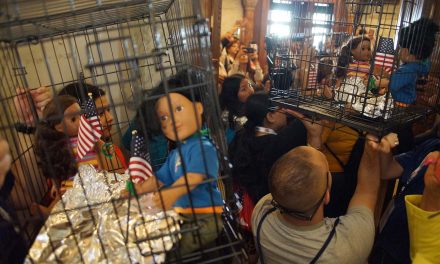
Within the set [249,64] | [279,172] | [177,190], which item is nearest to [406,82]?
[279,172]

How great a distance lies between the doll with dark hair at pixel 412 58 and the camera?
41.8 inches

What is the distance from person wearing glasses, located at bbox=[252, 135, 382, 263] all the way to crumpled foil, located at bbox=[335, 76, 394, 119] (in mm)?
92

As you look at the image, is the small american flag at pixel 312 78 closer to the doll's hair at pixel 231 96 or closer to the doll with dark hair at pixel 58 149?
the doll's hair at pixel 231 96

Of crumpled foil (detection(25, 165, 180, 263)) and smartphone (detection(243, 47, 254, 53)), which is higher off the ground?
smartphone (detection(243, 47, 254, 53))

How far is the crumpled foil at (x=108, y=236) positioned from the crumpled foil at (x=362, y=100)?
697mm

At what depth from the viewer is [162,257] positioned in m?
0.65

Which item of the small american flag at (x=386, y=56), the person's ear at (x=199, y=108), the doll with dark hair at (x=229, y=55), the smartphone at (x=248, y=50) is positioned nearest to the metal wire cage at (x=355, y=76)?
the small american flag at (x=386, y=56)

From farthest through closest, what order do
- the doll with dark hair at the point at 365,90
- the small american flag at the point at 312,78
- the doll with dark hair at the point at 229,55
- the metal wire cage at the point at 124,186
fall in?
the doll with dark hair at the point at 229,55, the small american flag at the point at 312,78, the doll with dark hair at the point at 365,90, the metal wire cage at the point at 124,186

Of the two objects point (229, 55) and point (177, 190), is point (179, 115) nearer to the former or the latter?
point (177, 190)

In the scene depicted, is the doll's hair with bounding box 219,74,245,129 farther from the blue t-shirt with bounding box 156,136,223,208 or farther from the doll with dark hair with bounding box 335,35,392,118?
the blue t-shirt with bounding box 156,136,223,208

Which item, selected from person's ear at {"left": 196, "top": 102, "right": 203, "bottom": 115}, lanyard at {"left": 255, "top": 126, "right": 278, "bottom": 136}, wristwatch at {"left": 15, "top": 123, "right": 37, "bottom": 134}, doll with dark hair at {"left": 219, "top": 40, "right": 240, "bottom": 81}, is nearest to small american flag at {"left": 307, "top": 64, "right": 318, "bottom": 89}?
lanyard at {"left": 255, "top": 126, "right": 278, "bottom": 136}

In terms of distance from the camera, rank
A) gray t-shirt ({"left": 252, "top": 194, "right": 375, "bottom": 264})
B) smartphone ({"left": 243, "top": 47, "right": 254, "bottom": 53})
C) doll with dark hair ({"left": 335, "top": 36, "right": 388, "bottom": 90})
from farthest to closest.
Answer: smartphone ({"left": 243, "top": 47, "right": 254, "bottom": 53})
doll with dark hair ({"left": 335, "top": 36, "right": 388, "bottom": 90})
gray t-shirt ({"left": 252, "top": 194, "right": 375, "bottom": 264})

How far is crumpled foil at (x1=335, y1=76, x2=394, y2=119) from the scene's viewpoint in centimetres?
99

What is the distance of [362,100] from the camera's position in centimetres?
110
